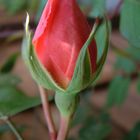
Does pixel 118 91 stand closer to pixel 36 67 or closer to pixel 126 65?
pixel 126 65

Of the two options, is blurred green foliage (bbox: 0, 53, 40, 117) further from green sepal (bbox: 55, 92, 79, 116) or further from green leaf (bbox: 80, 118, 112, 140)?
green leaf (bbox: 80, 118, 112, 140)

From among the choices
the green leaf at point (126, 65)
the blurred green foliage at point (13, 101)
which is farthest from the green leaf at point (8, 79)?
the green leaf at point (126, 65)

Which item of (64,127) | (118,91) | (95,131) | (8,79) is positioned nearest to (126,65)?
(118,91)

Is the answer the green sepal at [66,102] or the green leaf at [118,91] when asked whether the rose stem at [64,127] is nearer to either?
the green sepal at [66,102]

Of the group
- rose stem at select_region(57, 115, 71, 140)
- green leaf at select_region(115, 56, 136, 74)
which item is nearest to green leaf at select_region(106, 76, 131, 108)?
green leaf at select_region(115, 56, 136, 74)

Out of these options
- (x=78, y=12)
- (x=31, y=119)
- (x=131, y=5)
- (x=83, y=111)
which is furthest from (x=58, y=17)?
(x=31, y=119)

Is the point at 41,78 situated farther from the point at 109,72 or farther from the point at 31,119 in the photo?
the point at 109,72
